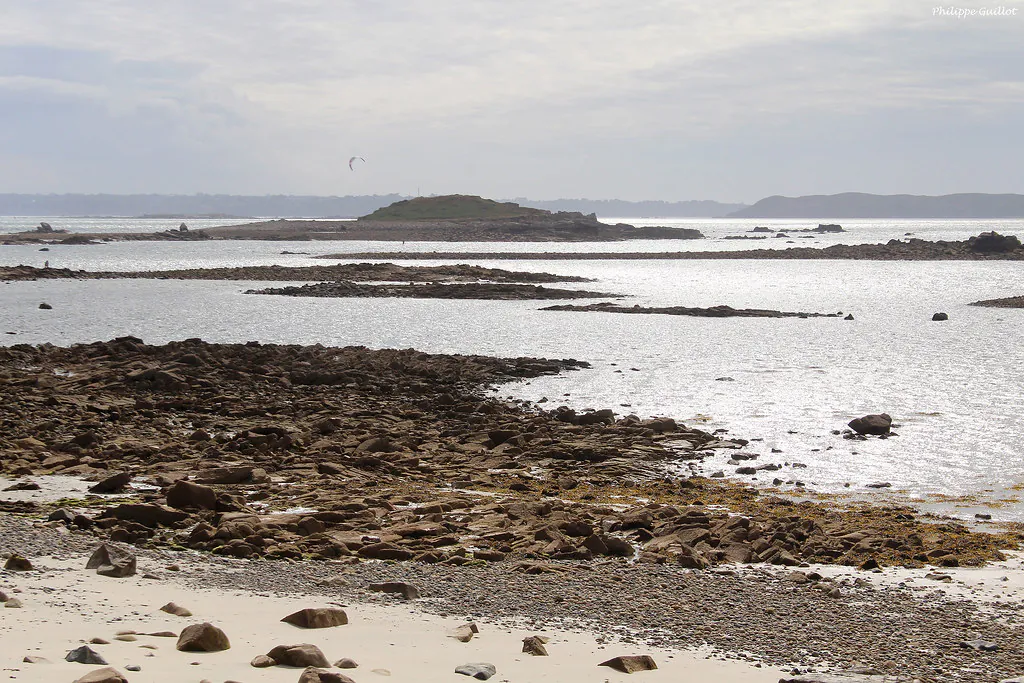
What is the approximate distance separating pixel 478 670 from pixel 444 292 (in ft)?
163

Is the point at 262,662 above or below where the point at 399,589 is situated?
above

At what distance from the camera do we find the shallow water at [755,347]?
1658 centimetres

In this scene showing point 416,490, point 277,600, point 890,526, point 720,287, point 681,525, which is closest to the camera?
point 277,600

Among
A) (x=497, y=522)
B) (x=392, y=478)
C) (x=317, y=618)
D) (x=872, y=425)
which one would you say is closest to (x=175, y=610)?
(x=317, y=618)

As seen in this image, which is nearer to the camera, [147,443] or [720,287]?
[147,443]

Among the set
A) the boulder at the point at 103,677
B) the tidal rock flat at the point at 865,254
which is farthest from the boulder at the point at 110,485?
the tidal rock flat at the point at 865,254

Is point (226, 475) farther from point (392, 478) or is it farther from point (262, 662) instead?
point (262, 662)

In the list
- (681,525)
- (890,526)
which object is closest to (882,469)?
(890,526)

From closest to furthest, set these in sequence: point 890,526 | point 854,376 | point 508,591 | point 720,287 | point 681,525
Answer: point 508,591, point 681,525, point 890,526, point 854,376, point 720,287

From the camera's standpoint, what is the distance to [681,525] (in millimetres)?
10641

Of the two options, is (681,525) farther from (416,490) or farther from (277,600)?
(277,600)

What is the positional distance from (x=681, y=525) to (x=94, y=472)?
702cm

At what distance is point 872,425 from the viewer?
18.0 metres

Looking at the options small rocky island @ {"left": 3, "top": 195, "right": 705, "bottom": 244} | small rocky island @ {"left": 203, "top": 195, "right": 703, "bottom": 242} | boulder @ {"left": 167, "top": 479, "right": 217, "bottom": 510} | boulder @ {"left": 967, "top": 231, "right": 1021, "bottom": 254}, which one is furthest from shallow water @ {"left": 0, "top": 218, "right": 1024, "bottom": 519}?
small rocky island @ {"left": 203, "top": 195, "right": 703, "bottom": 242}
